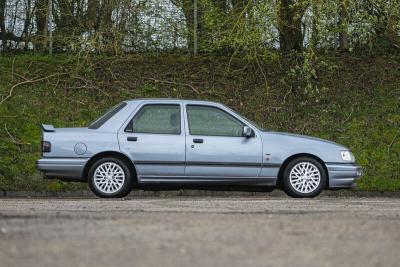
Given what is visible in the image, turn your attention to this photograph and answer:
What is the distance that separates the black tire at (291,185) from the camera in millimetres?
13125

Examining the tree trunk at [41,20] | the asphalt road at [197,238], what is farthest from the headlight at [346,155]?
the tree trunk at [41,20]

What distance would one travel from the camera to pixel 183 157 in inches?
513

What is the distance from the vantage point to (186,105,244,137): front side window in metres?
13.2

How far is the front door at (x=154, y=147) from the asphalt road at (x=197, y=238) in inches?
160

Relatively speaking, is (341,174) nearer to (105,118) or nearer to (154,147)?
(154,147)

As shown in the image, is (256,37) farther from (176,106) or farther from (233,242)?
(233,242)

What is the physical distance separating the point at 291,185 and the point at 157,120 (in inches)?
85.3

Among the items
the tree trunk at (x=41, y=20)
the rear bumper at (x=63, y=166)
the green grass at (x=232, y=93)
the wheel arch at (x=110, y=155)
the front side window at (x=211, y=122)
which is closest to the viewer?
the rear bumper at (x=63, y=166)

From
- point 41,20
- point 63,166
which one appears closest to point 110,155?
point 63,166

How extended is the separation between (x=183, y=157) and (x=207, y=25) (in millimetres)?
8465

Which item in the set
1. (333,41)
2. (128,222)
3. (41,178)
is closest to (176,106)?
(41,178)

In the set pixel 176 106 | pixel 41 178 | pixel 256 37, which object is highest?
pixel 256 37

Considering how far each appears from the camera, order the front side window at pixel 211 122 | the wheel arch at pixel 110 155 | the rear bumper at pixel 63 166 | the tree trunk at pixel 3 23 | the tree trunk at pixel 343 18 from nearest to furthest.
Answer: the rear bumper at pixel 63 166 → the wheel arch at pixel 110 155 → the front side window at pixel 211 122 → the tree trunk at pixel 343 18 → the tree trunk at pixel 3 23

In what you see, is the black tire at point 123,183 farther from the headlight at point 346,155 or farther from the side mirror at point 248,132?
the headlight at point 346,155
